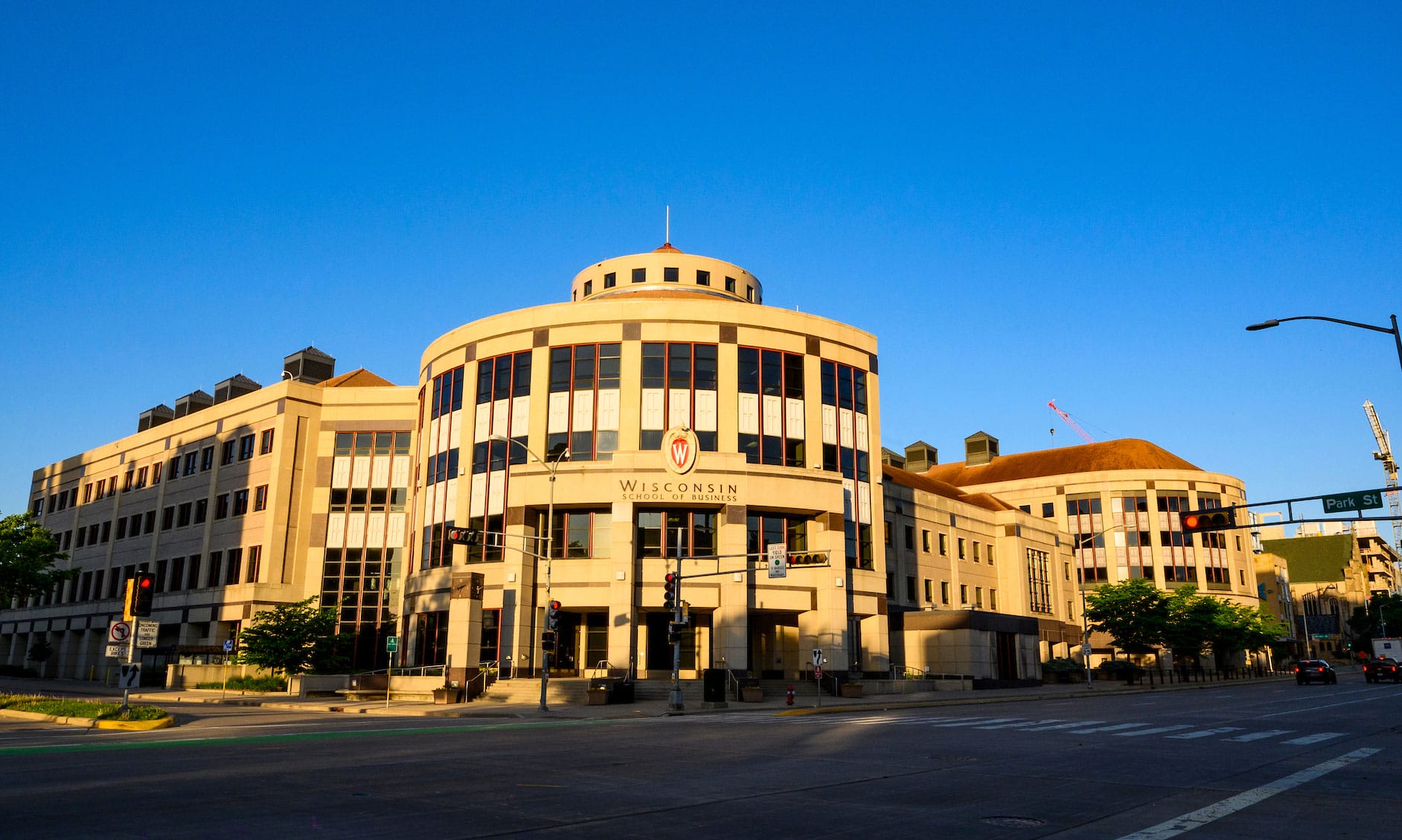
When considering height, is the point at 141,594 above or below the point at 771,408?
below

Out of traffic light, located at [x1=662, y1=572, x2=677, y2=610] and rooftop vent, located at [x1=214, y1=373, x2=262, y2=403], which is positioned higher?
rooftop vent, located at [x1=214, y1=373, x2=262, y2=403]

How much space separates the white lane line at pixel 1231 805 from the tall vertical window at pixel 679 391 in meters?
38.0

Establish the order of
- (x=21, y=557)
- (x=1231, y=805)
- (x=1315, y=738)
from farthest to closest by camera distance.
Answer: (x=21, y=557)
(x=1315, y=738)
(x=1231, y=805)

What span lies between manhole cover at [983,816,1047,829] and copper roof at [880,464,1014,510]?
56.6 m

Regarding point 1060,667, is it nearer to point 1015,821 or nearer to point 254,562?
point 254,562

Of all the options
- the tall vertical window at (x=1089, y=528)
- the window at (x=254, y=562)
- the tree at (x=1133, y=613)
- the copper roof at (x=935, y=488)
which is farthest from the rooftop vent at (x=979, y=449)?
the window at (x=254, y=562)

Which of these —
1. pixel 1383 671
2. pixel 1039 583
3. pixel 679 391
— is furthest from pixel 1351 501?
pixel 1039 583

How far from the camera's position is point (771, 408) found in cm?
5534

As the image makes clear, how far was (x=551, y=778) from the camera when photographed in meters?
15.0

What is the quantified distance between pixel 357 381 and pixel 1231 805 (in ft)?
227

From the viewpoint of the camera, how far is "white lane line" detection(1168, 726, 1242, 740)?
78.0ft

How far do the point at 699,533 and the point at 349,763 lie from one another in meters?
36.4

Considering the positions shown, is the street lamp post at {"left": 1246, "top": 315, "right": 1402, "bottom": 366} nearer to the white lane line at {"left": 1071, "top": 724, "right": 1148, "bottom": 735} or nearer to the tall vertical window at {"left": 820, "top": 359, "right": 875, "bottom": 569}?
the white lane line at {"left": 1071, "top": 724, "right": 1148, "bottom": 735}

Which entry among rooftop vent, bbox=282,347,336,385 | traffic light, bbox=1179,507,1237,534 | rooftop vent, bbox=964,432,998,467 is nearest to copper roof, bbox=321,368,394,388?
rooftop vent, bbox=282,347,336,385
